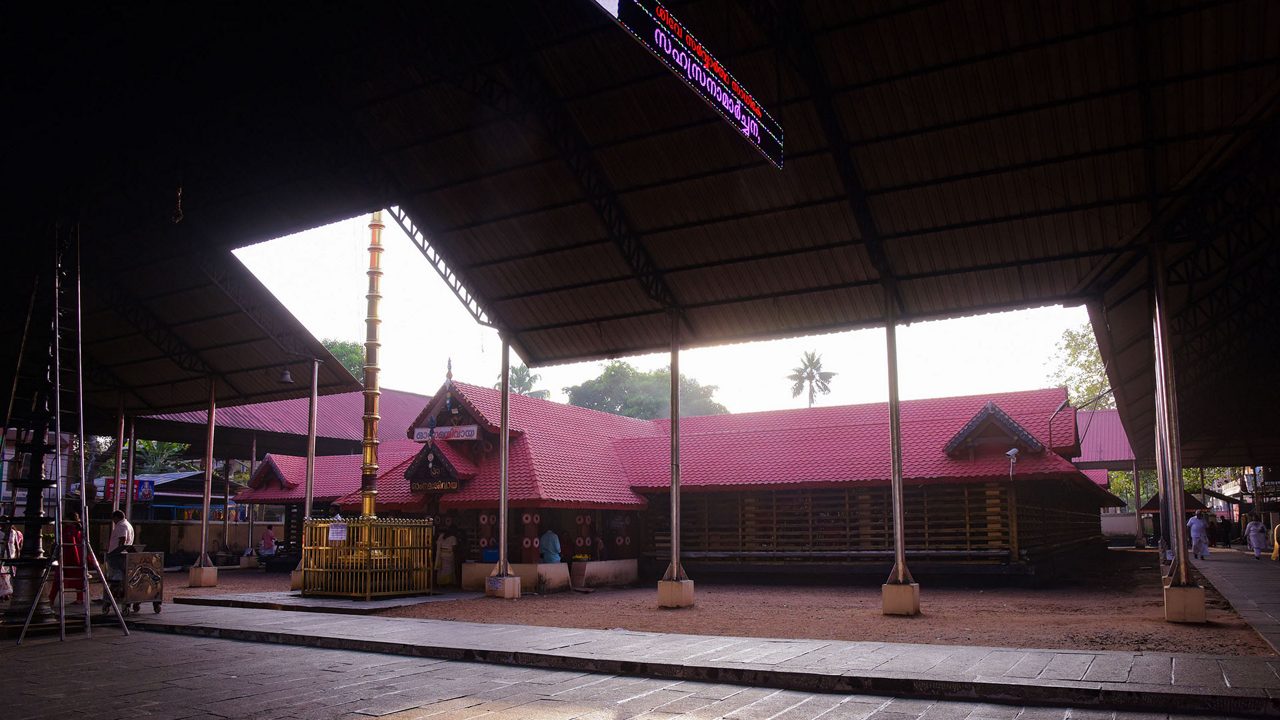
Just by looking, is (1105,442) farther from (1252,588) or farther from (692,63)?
(692,63)

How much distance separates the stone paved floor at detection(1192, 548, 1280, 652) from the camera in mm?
12742

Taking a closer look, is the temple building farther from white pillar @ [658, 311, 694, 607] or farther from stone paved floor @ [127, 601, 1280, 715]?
stone paved floor @ [127, 601, 1280, 715]

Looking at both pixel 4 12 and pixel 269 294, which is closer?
pixel 4 12

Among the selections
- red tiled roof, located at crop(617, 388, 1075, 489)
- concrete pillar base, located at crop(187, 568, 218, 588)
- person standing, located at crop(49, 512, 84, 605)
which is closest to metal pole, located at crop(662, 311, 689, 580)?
red tiled roof, located at crop(617, 388, 1075, 489)

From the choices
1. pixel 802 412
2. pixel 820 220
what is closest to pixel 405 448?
pixel 802 412

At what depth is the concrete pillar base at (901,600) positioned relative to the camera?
15.5m

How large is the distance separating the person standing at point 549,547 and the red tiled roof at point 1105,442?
29812 mm

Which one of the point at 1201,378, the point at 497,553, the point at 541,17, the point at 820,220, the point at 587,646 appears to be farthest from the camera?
the point at 1201,378

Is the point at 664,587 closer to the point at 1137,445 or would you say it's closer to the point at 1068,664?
the point at 1068,664

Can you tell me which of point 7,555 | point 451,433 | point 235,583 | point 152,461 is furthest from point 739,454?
point 152,461

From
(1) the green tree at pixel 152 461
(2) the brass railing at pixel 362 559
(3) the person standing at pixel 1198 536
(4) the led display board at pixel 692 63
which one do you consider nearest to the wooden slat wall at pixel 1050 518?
(3) the person standing at pixel 1198 536

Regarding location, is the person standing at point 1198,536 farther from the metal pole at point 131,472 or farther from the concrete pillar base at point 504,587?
the metal pole at point 131,472

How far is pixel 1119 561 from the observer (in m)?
33.5

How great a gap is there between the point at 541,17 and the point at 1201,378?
73.9 ft
